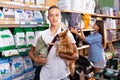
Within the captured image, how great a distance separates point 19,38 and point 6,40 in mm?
229

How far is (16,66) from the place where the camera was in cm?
246

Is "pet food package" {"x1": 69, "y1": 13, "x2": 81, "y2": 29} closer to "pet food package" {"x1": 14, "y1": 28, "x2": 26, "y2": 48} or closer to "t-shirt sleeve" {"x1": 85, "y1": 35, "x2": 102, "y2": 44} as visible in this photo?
"t-shirt sleeve" {"x1": 85, "y1": 35, "x2": 102, "y2": 44}

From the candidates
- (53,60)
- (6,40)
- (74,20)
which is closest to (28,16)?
(6,40)

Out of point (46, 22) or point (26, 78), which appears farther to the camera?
point (46, 22)

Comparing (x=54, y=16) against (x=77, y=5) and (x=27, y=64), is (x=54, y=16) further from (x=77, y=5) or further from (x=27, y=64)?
(x=77, y=5)

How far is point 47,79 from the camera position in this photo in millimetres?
1994

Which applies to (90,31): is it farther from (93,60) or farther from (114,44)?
(114,44)

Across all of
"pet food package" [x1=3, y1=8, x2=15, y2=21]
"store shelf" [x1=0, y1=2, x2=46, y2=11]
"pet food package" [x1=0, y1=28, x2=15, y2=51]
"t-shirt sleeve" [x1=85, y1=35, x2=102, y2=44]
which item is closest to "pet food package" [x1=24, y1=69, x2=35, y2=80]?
"pet food package" [x1=0, y1=28, x2=15, y2=51]

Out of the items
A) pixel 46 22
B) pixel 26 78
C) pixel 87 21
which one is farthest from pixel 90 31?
pixel 26 78

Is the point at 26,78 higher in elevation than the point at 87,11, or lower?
lower

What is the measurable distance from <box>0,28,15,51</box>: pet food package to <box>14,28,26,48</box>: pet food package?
0.23ft

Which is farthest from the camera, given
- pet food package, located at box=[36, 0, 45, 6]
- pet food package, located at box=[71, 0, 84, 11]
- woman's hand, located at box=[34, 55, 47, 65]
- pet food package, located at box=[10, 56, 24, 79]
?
pet food package, located at box=[71, 0, 84, 11]

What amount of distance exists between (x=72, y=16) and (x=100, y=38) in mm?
916

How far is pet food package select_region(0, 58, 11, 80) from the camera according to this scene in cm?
225
